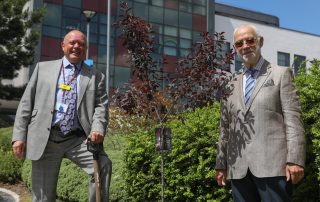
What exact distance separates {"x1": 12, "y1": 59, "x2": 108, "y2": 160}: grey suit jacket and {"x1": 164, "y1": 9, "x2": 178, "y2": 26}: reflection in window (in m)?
37.3

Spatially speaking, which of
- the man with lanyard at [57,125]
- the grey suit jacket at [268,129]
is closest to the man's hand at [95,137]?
the man with lanyard at [57,125]

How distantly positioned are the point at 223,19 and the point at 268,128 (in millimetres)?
41922

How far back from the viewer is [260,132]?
3.83 m

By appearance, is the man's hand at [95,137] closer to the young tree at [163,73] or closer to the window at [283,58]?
the young tree at [163,73]

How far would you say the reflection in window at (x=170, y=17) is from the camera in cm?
4162

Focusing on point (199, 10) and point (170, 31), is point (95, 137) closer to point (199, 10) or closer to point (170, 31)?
point (170, 31)

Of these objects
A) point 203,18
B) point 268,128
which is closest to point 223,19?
point 203,18

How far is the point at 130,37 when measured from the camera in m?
5.23

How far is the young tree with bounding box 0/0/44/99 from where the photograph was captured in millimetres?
22250

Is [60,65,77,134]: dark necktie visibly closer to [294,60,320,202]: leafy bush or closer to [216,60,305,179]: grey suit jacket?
[216,60,305,179]: grey suit jacket

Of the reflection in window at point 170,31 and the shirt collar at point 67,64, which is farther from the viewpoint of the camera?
the reflection in window at point 170,31

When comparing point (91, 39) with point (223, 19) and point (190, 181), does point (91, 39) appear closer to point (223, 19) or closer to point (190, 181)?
point (223, 19)

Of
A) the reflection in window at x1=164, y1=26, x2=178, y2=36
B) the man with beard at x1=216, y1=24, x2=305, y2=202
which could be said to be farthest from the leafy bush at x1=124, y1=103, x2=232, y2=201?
the reflection in window at x1=164, y1=26, x2=178, y2=36

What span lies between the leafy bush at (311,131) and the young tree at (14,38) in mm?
19196
